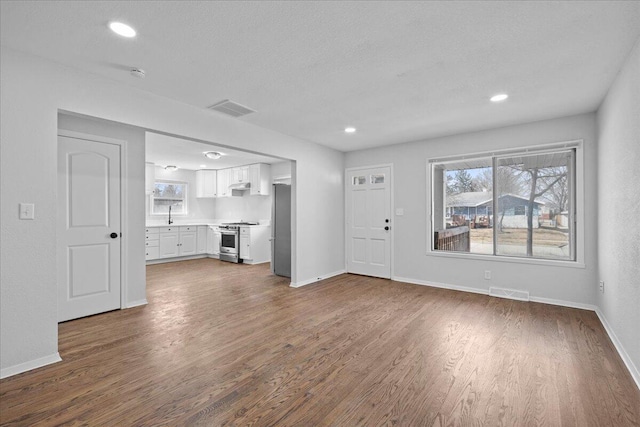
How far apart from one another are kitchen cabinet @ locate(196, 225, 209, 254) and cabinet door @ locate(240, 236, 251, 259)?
1.52 m

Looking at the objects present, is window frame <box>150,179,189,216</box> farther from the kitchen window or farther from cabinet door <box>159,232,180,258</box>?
cabinet door <box>159,232,180,258</box>

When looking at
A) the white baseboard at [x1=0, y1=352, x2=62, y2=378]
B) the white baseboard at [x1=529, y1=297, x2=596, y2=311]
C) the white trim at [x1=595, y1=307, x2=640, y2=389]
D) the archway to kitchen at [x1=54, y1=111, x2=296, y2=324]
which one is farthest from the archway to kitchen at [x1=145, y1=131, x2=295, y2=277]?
the white trim at [x1=595, y1=307, x2=640, y2=389]

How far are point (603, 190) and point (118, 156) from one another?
5.66 m

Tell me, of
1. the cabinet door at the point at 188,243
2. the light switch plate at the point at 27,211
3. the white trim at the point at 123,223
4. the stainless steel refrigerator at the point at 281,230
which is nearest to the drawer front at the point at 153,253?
the cabinet door at the point at 188,243

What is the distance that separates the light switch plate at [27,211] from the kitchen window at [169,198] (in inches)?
223

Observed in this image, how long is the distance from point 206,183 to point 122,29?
6786 millimetres

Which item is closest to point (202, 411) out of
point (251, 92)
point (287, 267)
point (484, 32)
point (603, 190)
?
point (251, 92)

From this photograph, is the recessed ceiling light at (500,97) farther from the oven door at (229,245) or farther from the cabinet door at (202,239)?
the cabinet door at (202,239)

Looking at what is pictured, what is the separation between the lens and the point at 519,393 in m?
2.08

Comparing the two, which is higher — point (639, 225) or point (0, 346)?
point (639, 225)

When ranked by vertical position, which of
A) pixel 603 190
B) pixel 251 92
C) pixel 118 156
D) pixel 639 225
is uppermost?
pixel 251 92

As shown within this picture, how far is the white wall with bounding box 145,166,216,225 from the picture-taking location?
8055 mm

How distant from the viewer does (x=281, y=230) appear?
19.1 feet

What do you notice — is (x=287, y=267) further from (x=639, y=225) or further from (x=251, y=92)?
(x=639, y=225)
